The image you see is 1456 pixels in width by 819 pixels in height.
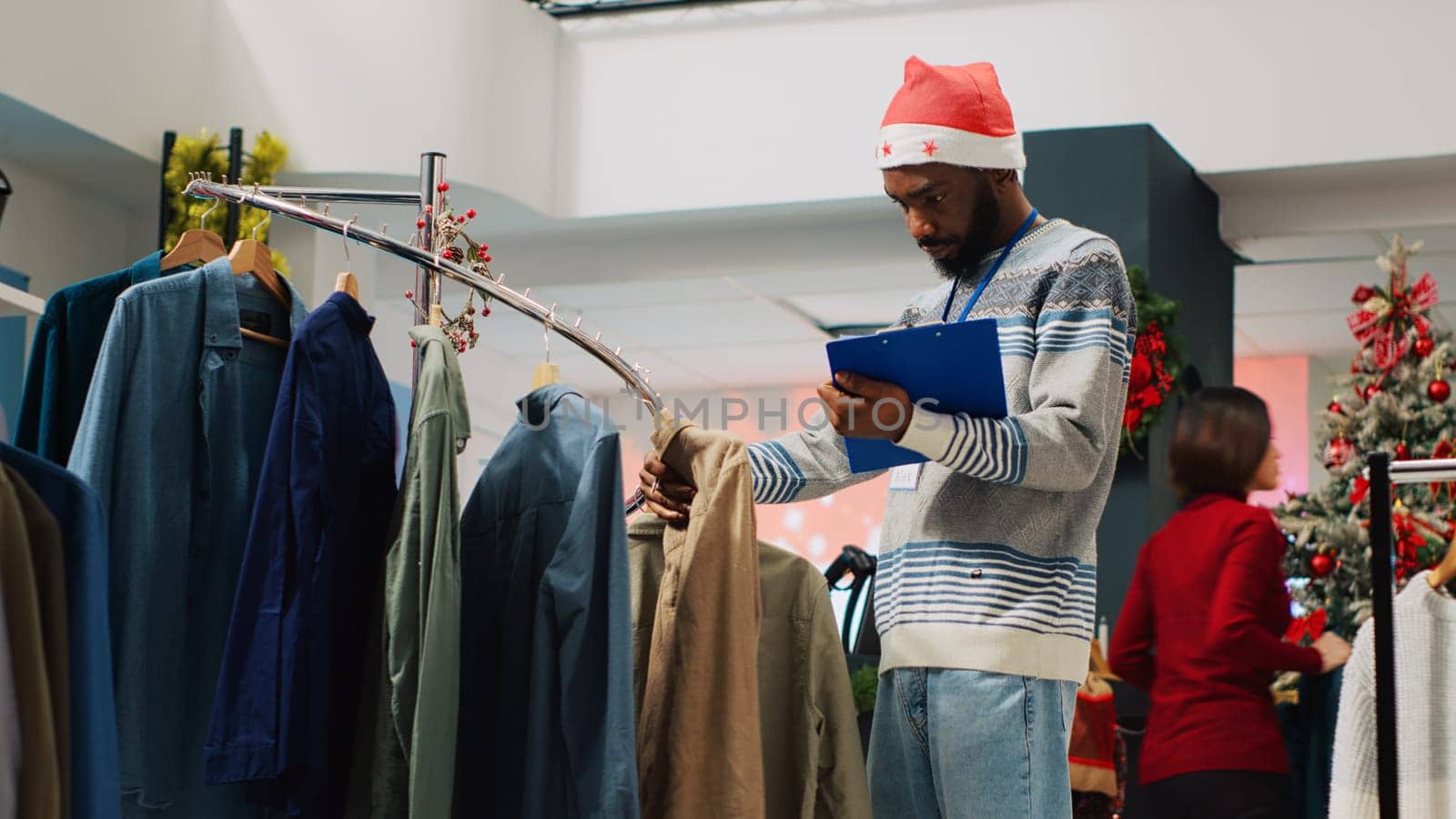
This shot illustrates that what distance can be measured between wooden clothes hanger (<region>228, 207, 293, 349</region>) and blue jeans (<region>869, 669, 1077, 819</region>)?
113 centimetres

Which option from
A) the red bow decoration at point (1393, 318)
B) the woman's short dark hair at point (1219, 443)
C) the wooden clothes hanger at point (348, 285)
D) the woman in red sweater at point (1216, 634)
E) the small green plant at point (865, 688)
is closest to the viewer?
the wooden clothes hanger at point (348, 285)

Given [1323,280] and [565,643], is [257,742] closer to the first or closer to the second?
[565,643]

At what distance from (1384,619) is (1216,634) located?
44.0 inches

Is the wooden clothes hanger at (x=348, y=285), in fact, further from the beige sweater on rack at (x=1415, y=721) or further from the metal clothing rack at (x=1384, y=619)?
the beige sweater on rack at (x=1415, y=721)

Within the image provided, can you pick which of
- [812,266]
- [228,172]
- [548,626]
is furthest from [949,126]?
[812,266]

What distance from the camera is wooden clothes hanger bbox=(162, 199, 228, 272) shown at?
2766 millimetres

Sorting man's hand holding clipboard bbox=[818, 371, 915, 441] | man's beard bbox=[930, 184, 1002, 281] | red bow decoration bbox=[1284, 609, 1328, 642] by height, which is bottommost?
red bow decoration bbox=[1284, 609, 1328, 642]

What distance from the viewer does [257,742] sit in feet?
6.81

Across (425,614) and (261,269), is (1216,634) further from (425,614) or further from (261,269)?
(261,269)

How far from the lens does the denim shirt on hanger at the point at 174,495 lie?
7.54ft

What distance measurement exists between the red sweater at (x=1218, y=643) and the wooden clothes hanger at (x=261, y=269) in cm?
206

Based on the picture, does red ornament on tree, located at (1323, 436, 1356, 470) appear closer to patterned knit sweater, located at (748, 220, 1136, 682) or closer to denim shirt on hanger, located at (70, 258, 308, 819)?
patterned knit sweater, located at (748, 220, 1136, 682)

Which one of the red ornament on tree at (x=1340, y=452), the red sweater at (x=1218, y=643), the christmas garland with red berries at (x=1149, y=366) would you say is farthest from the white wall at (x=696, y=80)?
the red sweater at (x=1218, y=643)

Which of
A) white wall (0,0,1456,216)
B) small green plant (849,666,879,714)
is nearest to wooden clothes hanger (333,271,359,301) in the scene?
small green plant (849,666,879,714)
